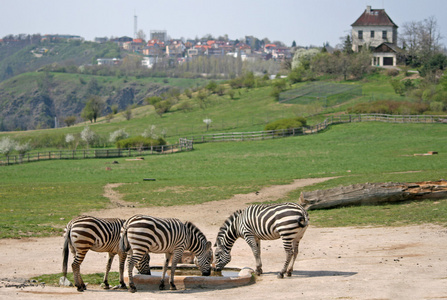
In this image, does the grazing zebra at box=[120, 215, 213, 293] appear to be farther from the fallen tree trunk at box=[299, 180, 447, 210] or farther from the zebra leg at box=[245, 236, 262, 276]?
the fallen tree trunk at box=[299, 180, 447, 210]

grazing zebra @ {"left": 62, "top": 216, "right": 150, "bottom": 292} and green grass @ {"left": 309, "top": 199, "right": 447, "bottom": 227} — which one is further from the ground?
grazing zebra @ {"left": 62, "top": 216, "right": 150, "bottom": 292}

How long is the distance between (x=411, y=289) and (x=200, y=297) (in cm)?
515

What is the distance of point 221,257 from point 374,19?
11082 cm

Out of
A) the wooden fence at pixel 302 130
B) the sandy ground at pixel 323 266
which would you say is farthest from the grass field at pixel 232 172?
the sandy ground at pixel 323 266

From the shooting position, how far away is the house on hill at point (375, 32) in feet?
374

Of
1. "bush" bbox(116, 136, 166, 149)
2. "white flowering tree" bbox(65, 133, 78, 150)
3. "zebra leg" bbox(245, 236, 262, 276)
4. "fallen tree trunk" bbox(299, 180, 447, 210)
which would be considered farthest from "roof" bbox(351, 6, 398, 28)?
"zebra leg" bbox(245, 236, 262, 276)

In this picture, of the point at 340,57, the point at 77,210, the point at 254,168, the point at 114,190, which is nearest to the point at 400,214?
the point at 77,210

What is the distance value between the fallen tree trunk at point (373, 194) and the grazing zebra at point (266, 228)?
996cm

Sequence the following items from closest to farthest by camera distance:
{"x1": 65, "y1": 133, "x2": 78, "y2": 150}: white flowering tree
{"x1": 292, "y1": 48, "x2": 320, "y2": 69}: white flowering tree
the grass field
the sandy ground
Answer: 1. the sandy ground
2. the grass field
3. {"x1": 65, "y1": 133, "x2": 78, "y2": 150}: white flowering tree
4. {"x1": 292, "y1": 48, "x2": 320, "y2": 69}: white flowering tree

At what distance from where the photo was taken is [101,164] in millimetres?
54000

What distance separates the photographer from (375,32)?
117 meters

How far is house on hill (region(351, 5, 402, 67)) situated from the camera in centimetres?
11394

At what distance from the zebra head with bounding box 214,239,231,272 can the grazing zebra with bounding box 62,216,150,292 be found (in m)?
2.16

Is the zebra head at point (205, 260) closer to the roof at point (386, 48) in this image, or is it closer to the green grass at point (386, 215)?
the green grass at point (386, 215)
